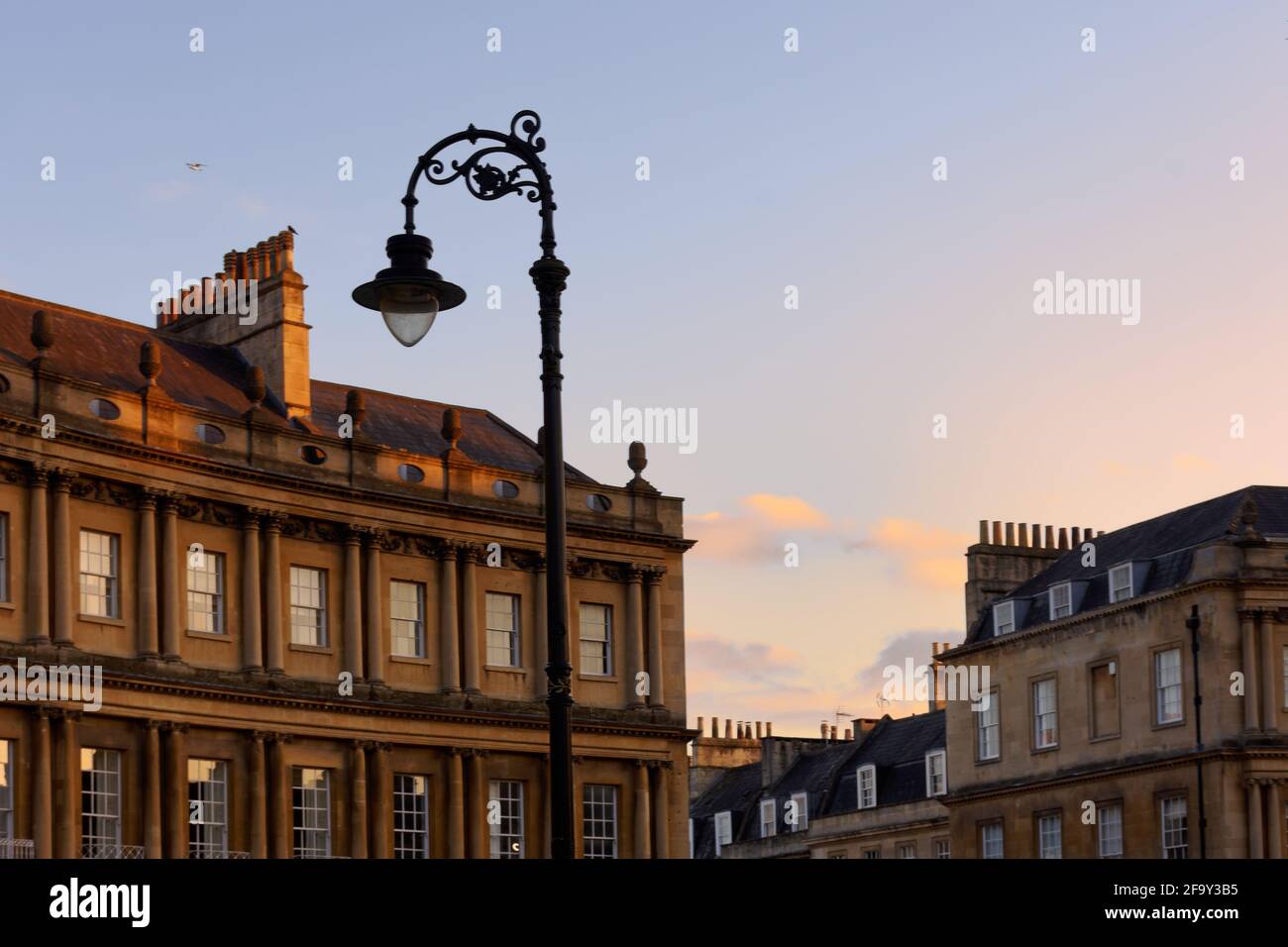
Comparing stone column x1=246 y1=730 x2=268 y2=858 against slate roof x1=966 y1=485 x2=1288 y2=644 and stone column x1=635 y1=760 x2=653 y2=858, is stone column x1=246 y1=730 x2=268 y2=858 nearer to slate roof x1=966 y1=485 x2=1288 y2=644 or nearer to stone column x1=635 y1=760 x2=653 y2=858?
stone column x1=635 y1=760 x2=653 y2=858

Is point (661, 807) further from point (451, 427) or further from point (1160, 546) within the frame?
point (1160, 546)

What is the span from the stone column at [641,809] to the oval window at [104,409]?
53.6 feet

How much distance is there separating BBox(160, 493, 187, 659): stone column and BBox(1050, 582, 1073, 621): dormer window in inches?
1193

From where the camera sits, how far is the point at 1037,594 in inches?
2798

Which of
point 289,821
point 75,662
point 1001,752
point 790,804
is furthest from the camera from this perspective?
point 790,804

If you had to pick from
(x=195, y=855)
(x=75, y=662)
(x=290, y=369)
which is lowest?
(x=195, y=855)

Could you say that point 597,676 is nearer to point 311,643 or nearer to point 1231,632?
point 311,643

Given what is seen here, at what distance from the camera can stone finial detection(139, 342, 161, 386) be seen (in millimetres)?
48656

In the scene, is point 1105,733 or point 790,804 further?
point 790,804

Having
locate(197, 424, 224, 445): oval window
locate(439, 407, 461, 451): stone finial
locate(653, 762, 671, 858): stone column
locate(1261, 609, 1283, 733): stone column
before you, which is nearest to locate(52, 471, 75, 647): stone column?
locate(197, 424, 224, 445): oval window
